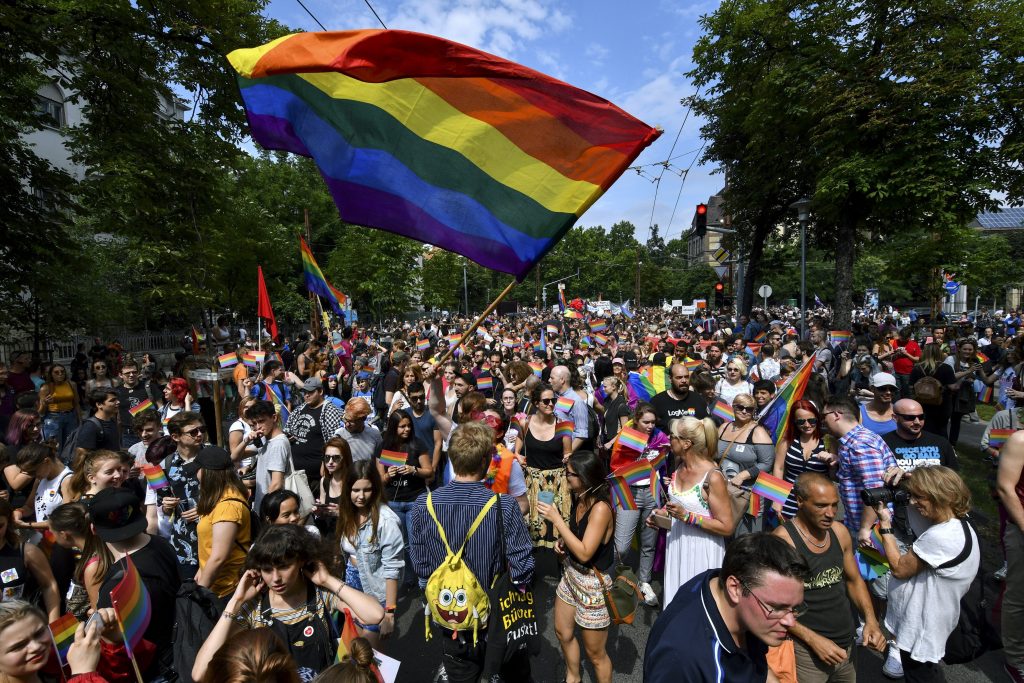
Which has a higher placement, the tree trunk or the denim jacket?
the tree trunk

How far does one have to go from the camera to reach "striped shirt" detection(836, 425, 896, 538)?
151 inches

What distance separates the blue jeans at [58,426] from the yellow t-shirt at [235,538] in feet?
17.6

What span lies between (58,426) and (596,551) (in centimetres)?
754

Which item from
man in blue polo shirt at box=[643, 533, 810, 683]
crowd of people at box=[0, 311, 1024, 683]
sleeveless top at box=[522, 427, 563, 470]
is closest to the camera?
man in blue polo shirt at box=[643, 533, 810, 683]

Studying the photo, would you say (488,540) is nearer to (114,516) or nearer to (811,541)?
(811,541)

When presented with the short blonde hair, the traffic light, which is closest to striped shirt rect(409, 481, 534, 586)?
the short blonde hair

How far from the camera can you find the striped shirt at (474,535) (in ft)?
9.39

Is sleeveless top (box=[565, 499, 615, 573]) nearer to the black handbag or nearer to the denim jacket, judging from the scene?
the black handbag

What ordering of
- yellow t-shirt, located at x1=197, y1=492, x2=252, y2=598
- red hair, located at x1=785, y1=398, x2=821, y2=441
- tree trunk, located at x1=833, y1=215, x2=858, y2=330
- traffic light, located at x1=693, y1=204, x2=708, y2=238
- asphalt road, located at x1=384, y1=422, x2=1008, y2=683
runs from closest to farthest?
yellow t-shirt, located at x1=197, y1=492, x2=252, y2=598 → asphalt road, located at x1=384, y1=422, x2=1008, y2=683 → red hair, located at x1=785, y1=398, x2=821, y2=441 → traffic light, located at x1=693, y1=204, x2=708, y2=238 → tree trunk, located at x1=833, y1=215, x2=858, y2=330

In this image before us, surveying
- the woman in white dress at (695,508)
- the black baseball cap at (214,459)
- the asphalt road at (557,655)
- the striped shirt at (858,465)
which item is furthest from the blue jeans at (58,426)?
the striped shirt at (858,465)

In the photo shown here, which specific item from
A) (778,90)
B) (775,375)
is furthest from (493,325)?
(775,375)

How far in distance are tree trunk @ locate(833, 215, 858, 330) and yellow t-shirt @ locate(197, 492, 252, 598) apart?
1892 cm

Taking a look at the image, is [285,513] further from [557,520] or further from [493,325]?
[493,325]

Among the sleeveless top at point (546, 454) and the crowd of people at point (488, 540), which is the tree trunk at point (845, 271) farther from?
the sleeveless top at point (546, 454)
